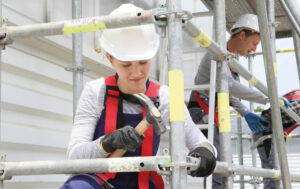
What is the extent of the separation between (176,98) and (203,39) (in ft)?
1.88

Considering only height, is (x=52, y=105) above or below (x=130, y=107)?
above

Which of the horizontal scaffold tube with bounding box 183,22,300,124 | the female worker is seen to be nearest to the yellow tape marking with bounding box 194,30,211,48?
the horizontal scaffold tube with bounding box 183,22,300,124

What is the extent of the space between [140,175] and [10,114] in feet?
5.15

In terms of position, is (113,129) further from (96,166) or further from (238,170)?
(238,170)

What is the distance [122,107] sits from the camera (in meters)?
2.19

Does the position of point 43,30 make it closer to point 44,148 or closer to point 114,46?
point 114,46

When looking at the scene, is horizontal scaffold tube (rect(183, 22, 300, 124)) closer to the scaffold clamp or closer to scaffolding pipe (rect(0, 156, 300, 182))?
the scaffold clamp

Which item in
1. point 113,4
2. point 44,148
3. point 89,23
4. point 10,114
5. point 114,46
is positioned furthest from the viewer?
point 113,4

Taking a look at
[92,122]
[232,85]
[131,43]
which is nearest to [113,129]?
[92,122]

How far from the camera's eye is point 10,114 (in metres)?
3.32

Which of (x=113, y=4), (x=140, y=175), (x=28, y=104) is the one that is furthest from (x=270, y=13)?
(x=140, y=175)

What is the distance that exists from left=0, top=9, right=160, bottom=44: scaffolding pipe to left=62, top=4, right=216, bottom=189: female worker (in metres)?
0.19

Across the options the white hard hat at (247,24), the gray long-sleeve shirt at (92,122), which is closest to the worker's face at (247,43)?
the white hard hat at (247,24)

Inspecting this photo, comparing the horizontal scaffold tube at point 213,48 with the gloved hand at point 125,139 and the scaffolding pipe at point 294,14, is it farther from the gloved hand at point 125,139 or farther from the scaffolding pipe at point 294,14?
the scaffolding pipe at point 294,14
